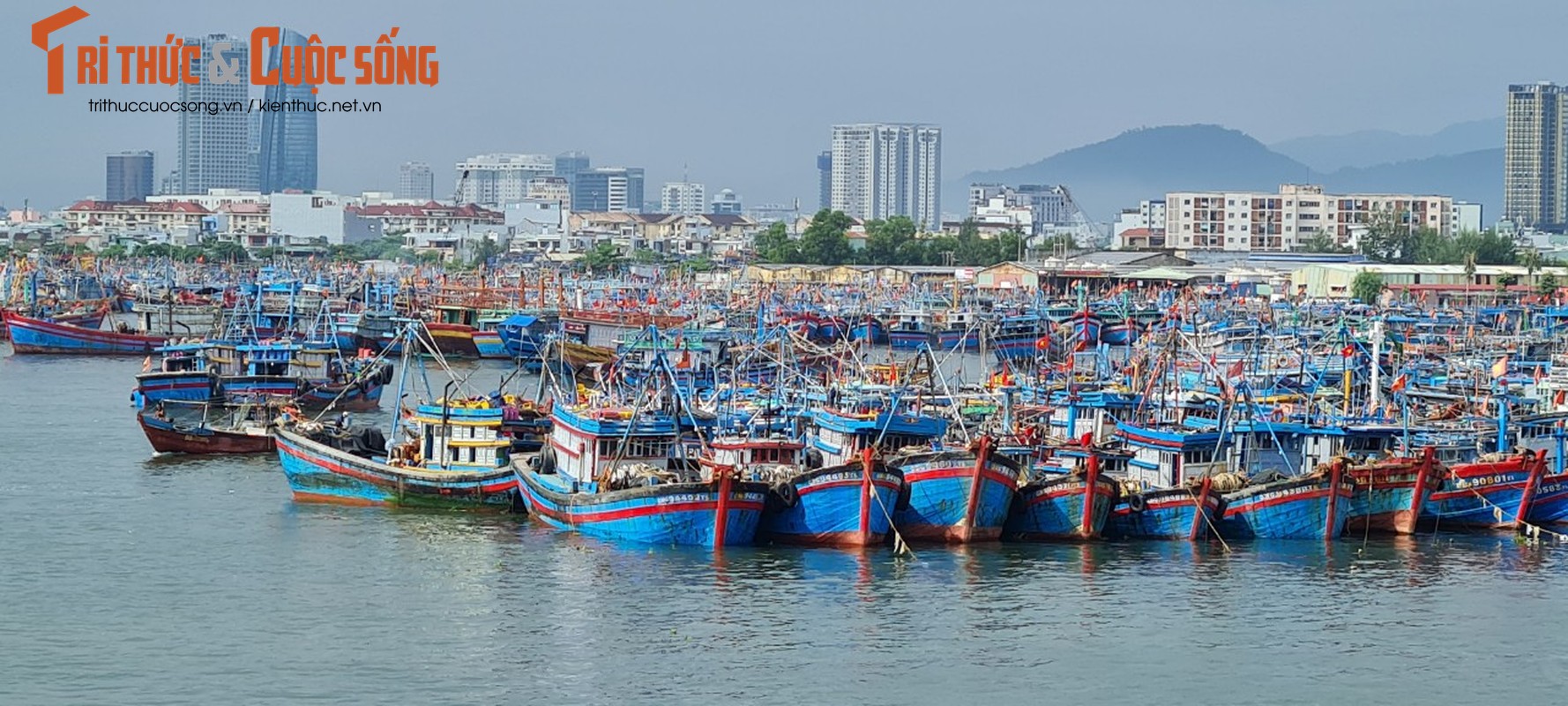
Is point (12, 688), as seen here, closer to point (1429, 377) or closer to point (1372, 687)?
point (1372, 687)

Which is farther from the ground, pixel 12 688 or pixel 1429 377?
pixel 1429 377

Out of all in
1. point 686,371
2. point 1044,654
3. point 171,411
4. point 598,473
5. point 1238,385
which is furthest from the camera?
point 171,411

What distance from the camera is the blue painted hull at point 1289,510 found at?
2936 centimetres

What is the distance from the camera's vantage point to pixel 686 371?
39.2 m

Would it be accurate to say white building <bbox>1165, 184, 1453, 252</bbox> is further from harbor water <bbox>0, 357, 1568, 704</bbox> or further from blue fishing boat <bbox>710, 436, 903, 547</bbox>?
blue fishing boat <bbox>710, 436, 903, 547</bbox>

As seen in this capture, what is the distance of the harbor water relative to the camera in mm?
22438

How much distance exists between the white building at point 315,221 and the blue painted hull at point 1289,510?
129 m

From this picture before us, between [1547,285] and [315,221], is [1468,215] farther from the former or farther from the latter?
[315,221]

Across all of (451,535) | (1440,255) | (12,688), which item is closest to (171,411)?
(451,535)

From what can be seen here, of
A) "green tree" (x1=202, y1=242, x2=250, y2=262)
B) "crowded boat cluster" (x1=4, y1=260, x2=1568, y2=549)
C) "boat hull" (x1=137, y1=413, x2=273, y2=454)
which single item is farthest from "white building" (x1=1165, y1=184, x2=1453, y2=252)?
"boat hull" (x1=137, y1=413, x2=273, y2=454)

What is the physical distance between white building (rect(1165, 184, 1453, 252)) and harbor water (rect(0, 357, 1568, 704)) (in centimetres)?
9641

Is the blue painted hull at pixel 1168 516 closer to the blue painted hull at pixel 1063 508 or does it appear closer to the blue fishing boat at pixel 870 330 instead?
the blue painted hull at pixel 1063 508

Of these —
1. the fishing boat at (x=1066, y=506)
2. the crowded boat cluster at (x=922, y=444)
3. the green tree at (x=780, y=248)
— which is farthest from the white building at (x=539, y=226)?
the fishing boat at (x=1066, y=506)

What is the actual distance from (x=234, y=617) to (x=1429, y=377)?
27238mm
